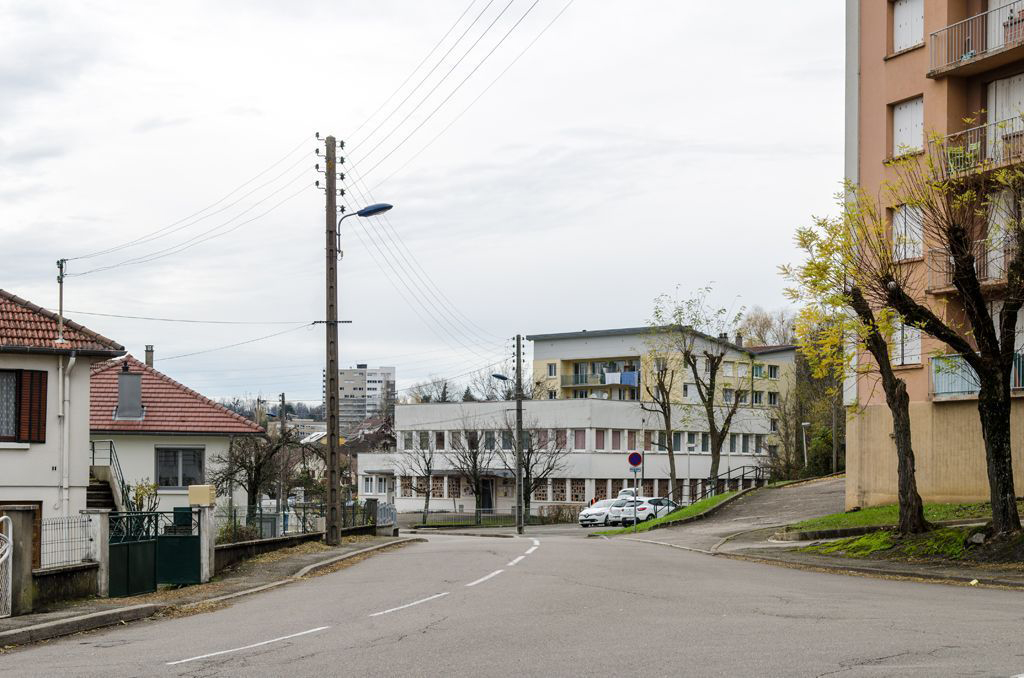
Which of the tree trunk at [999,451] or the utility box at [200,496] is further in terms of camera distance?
the utility box at [200,496]

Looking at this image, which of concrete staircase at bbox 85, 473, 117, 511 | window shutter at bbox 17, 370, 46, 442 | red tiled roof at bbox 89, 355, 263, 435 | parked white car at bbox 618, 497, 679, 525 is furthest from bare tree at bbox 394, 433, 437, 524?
window shutter at bbox 17, 370, 46, 442

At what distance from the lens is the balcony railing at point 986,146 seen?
79.9ft

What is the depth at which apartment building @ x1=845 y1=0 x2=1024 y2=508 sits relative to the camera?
30.2 meters

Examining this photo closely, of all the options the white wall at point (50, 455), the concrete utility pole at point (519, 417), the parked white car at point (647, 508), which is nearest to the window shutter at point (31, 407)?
the white wall at point (50, 455)

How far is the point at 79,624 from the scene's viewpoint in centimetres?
1474

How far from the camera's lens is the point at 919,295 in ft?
105

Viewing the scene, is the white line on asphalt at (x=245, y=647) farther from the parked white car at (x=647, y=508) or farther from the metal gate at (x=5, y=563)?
the parked white car at (x=647, y=508)

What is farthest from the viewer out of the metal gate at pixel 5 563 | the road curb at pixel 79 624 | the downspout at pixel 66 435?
the downspout at pixel 66 435

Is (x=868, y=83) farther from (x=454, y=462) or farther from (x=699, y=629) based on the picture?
(x=454, y=462)

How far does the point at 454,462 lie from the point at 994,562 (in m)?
68.3

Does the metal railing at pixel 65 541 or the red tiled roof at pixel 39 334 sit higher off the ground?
the red tiled roof at pixel 39 334

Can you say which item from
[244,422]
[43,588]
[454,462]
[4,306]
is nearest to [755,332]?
[454,462]

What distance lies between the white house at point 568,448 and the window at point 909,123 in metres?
44.9

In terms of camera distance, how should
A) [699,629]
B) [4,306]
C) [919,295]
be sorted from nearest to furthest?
[699,629] → [4,306] → [919,295]
